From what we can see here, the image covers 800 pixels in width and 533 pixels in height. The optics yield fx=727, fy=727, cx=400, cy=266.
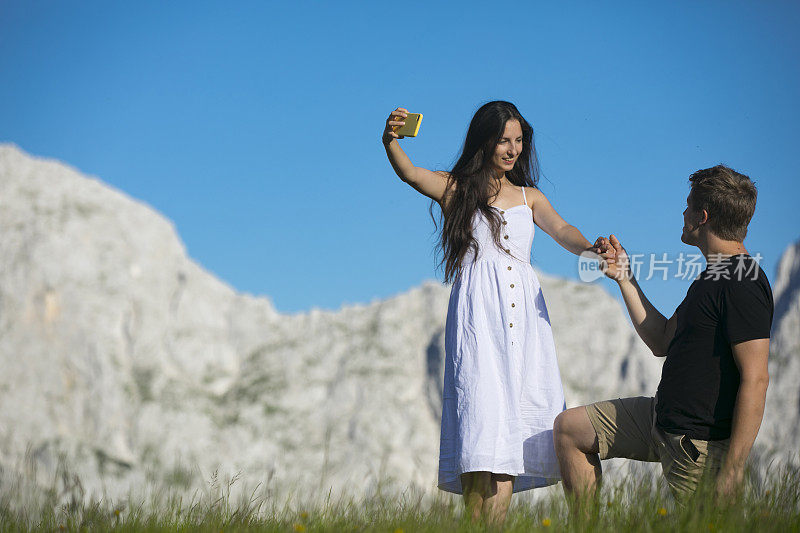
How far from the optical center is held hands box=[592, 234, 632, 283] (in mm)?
4965

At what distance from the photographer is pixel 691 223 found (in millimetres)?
4500

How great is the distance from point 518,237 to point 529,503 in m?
2.02

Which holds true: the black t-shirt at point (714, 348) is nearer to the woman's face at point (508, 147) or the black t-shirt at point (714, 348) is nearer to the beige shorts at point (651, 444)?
the beige shorts at point (651, 444)

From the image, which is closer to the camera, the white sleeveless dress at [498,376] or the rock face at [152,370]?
the white sleeveless dress at [498,376]

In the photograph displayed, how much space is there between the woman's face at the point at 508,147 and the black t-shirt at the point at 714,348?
1.90 metres

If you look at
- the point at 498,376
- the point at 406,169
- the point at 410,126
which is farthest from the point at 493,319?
the point at 410,126

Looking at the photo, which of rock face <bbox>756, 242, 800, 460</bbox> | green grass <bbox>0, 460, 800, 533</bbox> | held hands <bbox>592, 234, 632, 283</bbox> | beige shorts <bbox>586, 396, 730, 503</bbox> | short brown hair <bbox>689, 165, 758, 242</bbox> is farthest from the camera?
rock face <bbox>756, 242, 800, 460</bbox>

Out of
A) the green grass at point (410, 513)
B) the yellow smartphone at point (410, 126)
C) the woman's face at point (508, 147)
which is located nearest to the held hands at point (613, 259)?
the woman's face at point (508, 147)

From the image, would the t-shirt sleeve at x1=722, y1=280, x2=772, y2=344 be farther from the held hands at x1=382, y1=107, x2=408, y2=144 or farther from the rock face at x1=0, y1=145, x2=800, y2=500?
the rock face at x1=0, y1=145, x2=800, y2=500

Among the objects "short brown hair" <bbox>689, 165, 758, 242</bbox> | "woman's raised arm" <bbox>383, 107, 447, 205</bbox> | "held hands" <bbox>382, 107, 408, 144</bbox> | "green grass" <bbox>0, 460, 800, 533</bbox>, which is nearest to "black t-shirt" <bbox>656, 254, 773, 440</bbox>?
"short brown hair" <bbox>689, 165, 758, 242</bbox>

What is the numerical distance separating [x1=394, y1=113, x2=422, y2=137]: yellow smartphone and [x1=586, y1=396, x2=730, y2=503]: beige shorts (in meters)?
2.32

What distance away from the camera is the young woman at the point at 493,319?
16.4ft

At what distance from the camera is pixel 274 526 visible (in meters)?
4.06

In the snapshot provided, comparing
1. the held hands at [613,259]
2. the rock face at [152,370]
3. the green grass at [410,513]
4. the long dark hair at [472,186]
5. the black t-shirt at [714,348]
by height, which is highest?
the rock face at [152,370]
